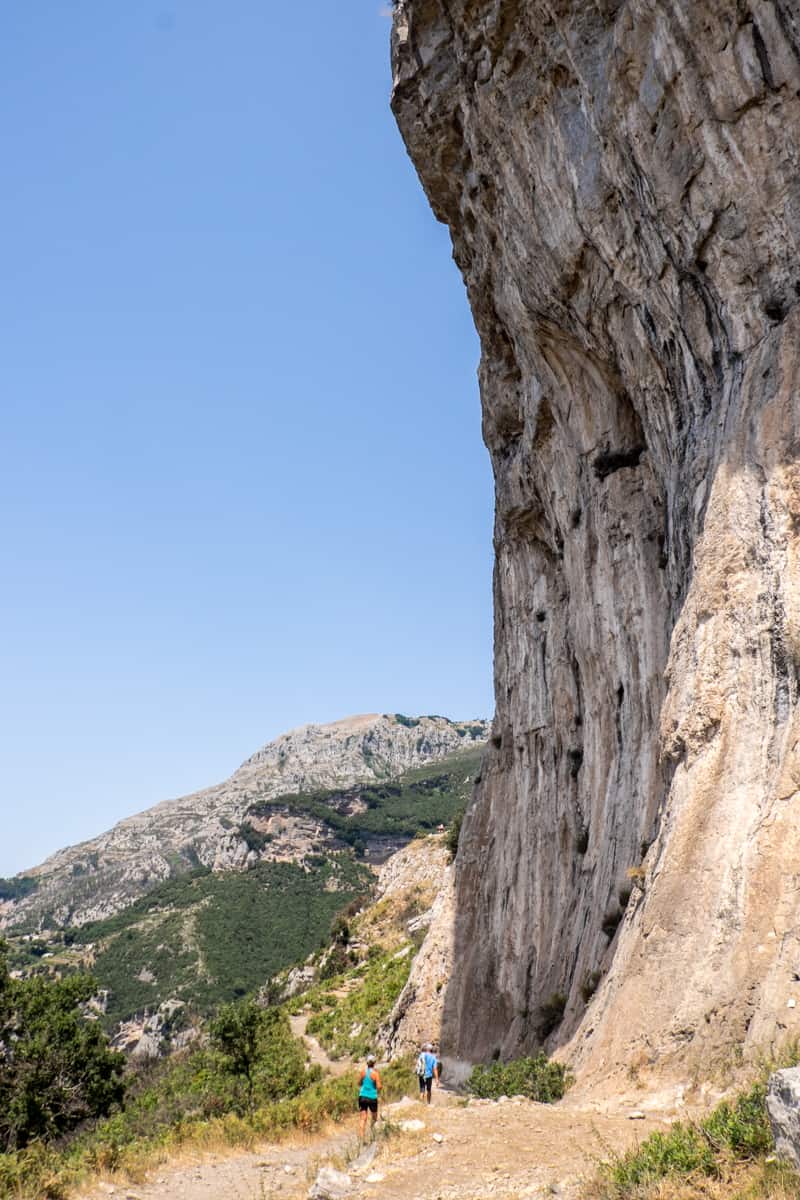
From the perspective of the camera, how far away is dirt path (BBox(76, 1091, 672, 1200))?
8.13 m

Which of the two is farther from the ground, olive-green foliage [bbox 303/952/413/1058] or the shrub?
the shrub

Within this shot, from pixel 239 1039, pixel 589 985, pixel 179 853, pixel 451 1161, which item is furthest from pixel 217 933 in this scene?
pixel 179 853

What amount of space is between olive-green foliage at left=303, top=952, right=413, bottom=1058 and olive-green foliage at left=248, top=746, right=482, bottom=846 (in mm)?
84411

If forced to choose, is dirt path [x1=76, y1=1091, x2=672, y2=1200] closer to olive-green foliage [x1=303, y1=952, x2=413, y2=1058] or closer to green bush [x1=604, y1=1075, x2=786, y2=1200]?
green bush [x1=604, y1=1075, x2=786, y2=1200]

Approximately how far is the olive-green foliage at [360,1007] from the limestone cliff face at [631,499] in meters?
8.65

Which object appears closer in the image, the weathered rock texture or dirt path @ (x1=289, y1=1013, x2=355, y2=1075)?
the weathered rock texture

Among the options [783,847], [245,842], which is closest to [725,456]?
[783,847]

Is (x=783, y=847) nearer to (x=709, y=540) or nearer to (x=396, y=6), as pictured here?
(x=709, y=540)

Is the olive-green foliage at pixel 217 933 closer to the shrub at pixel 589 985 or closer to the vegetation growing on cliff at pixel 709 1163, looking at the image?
the shrub at pixel 589 985

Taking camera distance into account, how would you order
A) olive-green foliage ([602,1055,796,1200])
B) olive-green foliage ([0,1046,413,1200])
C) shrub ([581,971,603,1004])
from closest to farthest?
olive-green foliage ([602,1055,796,1200]) → olive-green foliage ([0,1046,413,1200]) → shrub ([581,971,603,1004])

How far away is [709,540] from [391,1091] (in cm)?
1371

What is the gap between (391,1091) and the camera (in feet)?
57.8

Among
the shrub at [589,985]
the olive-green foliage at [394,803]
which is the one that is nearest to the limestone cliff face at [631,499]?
the shrub at [589,985]

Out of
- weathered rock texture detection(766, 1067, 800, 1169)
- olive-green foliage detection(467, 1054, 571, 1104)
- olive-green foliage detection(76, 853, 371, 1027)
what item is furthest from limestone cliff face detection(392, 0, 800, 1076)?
olive-green foliage detection(76, 853, 371, 1027)
